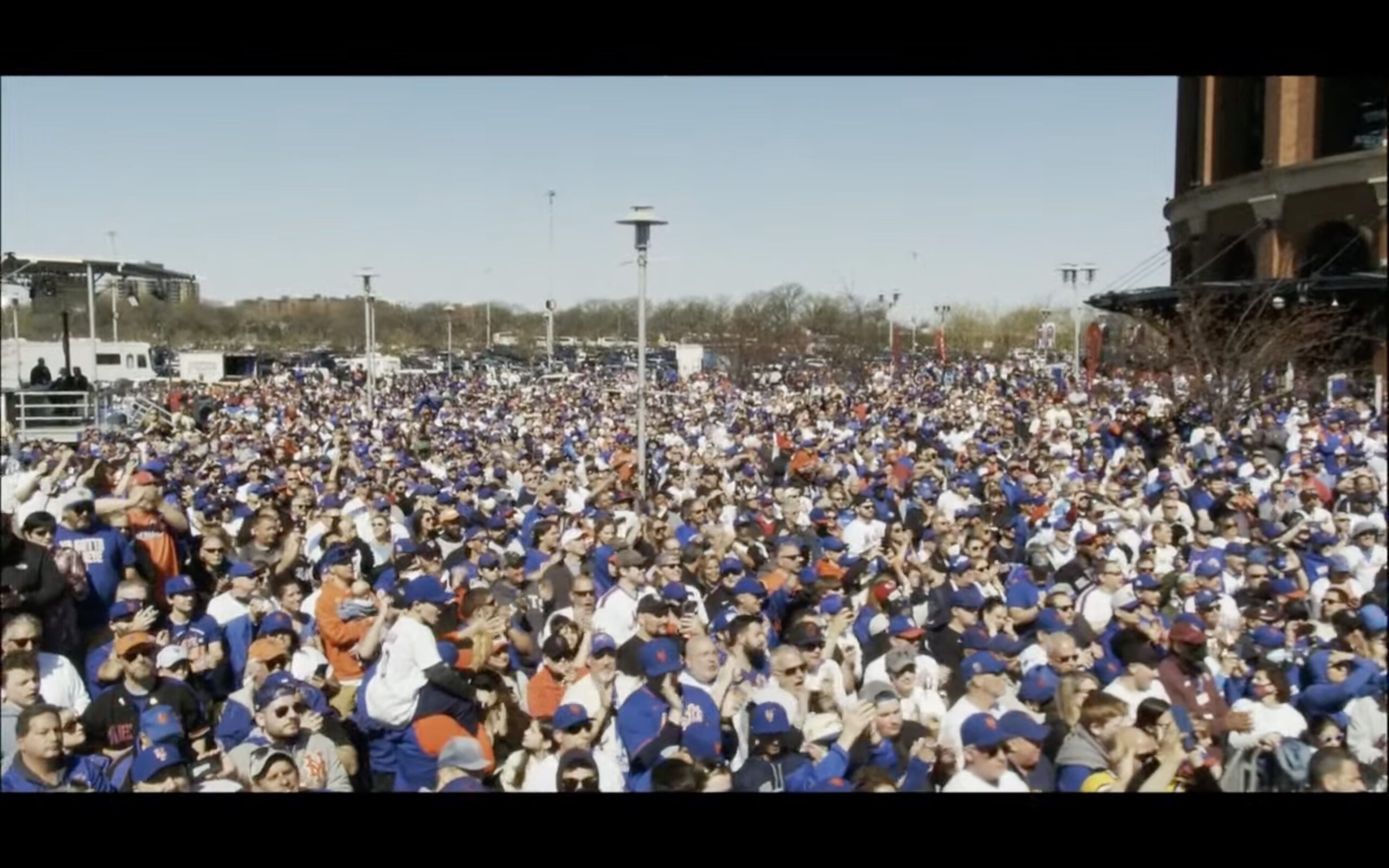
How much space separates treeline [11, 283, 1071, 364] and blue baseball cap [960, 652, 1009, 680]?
231 centimetres

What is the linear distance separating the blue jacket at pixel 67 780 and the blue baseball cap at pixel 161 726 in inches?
5.9

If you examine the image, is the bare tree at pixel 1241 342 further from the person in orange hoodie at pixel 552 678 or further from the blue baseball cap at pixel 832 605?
the person in orange hoodie at pixel 552 678

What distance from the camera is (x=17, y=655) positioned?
339 centimetres

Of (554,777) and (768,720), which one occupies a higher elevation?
(768,720)

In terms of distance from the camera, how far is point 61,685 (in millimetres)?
3514

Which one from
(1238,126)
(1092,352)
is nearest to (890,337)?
(1092,352)

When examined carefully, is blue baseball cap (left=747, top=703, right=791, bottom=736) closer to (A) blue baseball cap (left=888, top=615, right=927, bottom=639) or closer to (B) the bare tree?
(A) blue baseball cap (left=888, top=615, right=927, bottom=639)

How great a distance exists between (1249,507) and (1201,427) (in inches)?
38.4

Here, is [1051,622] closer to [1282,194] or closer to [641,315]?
[641,315]

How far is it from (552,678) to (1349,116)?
388 inches

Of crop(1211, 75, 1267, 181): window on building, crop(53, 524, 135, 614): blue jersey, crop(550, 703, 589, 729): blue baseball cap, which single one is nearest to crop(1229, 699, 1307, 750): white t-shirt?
crop(550, 703, 589, 729): blue baseball cap

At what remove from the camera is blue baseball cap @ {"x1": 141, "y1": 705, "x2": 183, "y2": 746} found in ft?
10.8

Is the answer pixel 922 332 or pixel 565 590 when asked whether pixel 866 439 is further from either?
pixel 565 590
